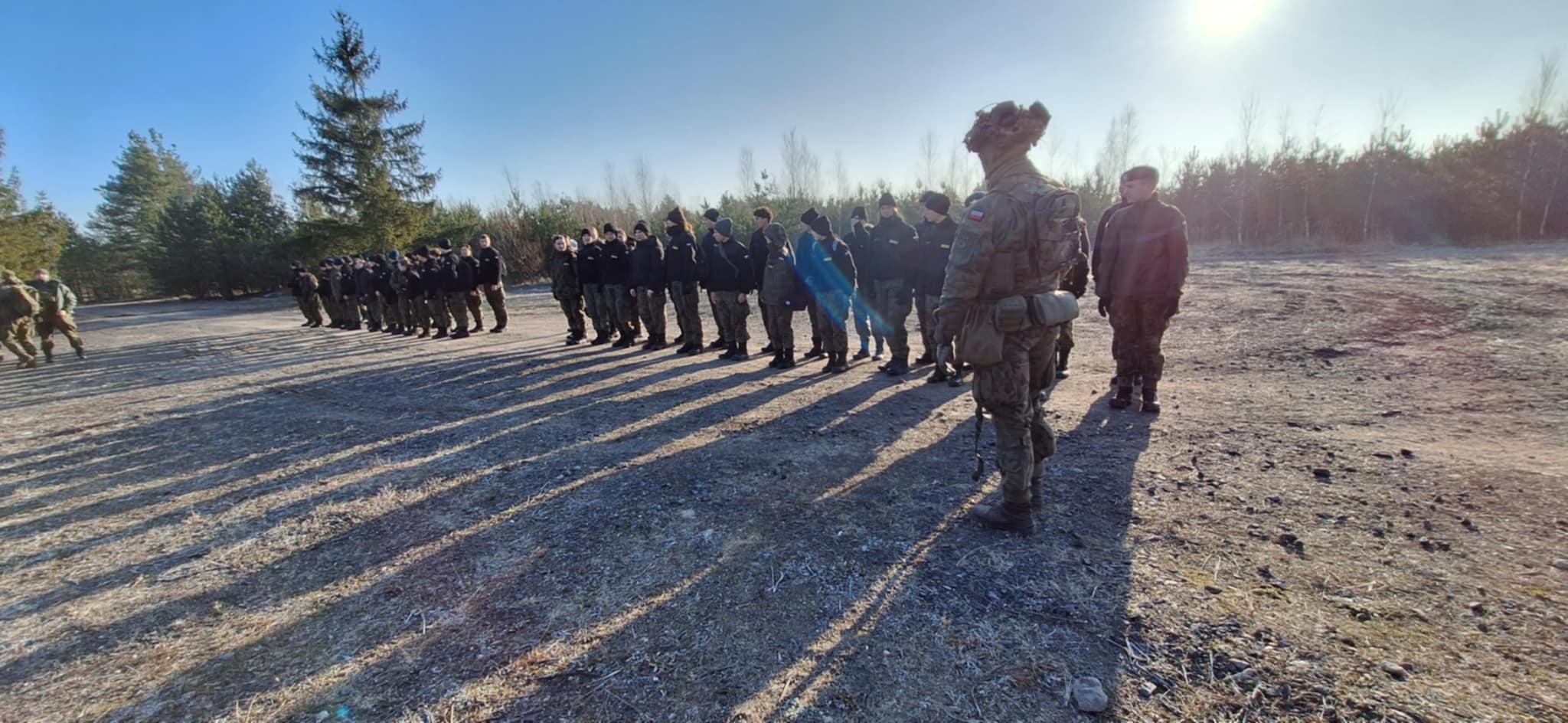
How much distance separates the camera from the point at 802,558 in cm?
296

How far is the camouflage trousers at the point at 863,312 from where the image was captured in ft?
25.8

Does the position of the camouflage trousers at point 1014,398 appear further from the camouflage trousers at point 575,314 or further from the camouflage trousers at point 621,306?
the camouflage trousers at point 575,314

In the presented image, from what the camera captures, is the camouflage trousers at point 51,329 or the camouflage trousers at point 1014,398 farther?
the camouflage trousers at point 51,329

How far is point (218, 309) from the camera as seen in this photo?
27.2 meters

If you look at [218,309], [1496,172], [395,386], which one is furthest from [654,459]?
[218,309]

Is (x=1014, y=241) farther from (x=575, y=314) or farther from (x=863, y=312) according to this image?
(x=575, y=314)

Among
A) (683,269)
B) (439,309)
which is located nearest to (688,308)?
(683,269)

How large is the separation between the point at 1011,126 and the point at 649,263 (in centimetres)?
700

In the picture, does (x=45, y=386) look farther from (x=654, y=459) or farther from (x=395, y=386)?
(x=654, y=459)

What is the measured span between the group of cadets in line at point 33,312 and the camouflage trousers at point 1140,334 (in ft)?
60.8

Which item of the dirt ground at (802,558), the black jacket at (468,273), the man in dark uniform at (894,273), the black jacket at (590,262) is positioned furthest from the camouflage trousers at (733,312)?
the black jacket at (468,273)

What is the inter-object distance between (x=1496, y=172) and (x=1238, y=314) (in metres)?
20.0

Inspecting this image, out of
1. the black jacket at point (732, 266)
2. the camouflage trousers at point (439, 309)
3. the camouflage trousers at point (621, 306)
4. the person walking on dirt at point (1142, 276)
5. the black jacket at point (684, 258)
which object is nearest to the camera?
the person walking on dirt at point (1142, 276)

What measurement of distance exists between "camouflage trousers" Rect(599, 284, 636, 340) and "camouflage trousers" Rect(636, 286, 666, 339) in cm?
22
